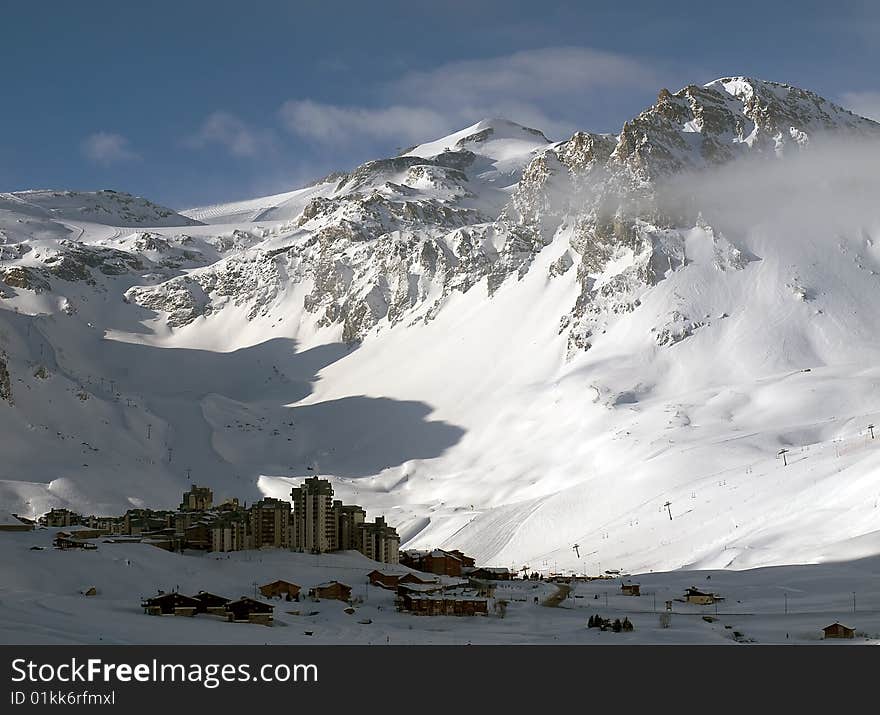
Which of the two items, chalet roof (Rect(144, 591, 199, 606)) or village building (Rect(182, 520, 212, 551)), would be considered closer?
chalet roof (Rect(144, 591, 199, 606))

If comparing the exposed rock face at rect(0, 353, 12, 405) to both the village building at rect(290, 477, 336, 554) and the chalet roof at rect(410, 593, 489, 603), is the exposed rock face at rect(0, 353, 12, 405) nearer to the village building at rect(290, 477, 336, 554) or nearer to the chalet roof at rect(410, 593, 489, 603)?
the village building at rect(290, 477, 336, 554)

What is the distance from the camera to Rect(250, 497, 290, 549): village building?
351ft

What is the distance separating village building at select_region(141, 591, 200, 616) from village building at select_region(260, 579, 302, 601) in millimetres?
13212

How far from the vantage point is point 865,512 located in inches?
3947

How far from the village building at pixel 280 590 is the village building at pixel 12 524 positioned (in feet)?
83.8

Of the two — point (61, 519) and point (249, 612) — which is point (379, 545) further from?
point (249, 612)

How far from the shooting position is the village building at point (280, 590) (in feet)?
274

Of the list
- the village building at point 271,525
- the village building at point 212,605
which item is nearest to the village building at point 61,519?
the village building at point 271,525

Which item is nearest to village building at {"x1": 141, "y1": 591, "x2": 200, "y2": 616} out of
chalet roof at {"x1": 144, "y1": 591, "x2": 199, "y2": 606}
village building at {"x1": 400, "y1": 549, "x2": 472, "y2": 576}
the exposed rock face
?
chalet roof at {"x1": 144, "y1": 591, "x2": 199, "y2": 606}

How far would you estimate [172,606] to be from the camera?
229ft
